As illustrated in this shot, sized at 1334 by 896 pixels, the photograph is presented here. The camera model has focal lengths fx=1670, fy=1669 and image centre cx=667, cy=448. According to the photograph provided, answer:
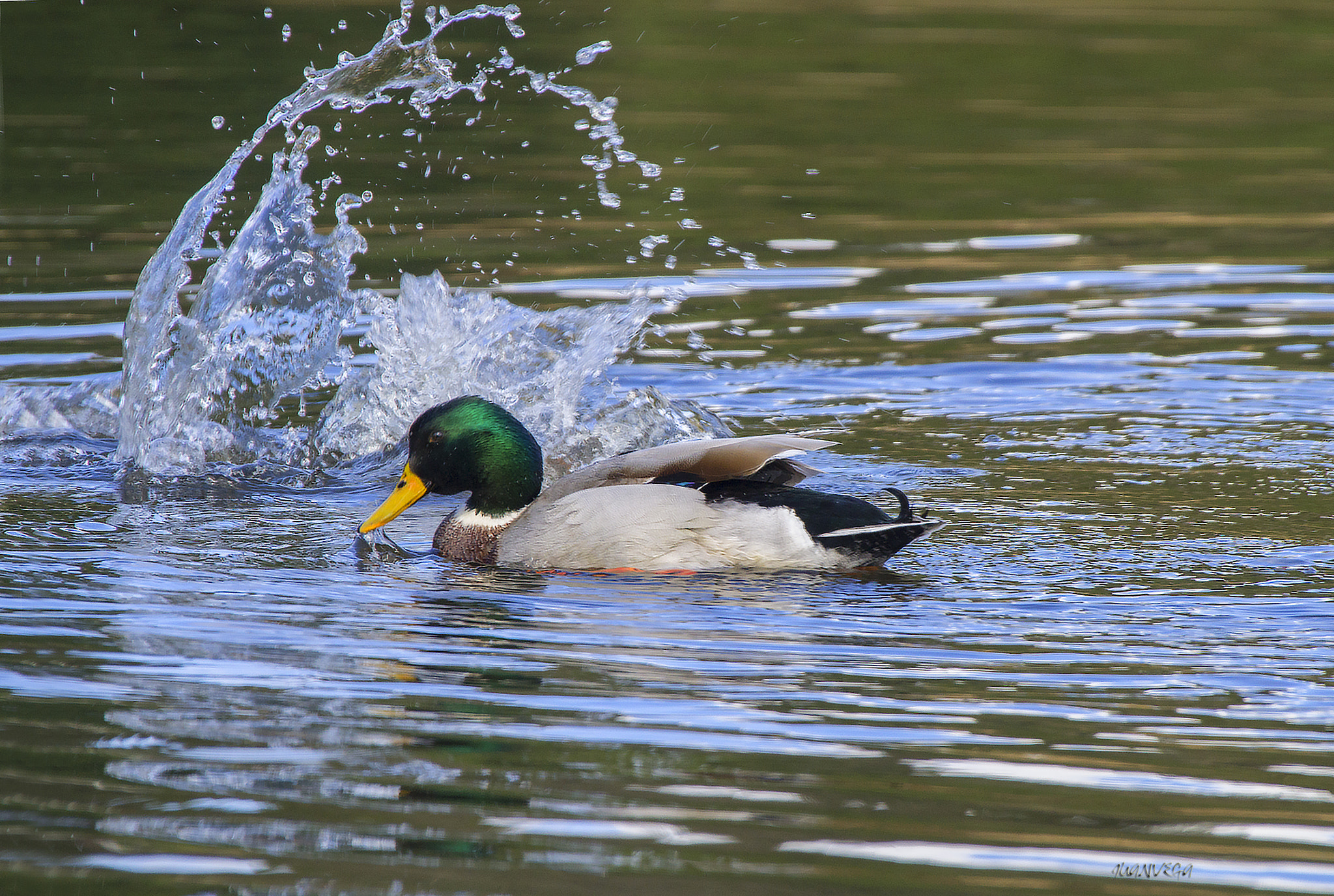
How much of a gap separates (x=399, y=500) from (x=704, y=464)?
118 centimetres

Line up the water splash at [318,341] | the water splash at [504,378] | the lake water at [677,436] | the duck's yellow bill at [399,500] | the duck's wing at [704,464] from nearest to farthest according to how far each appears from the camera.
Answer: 1. the lake water at [677,436]
2. the duck's wing at [704,464]
3. the duck's yellow bill at [399,500]
4. the water splash at [318,341]
5. the water splash at [504,378]

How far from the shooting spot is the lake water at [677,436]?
343 centimetres

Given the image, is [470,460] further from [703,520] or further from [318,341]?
[318,341]

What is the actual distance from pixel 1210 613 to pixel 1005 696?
95cm

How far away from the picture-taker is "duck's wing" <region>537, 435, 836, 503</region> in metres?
5.27

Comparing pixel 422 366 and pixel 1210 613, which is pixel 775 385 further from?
pixel 1210 613

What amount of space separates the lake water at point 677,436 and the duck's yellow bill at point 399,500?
0.13 meters

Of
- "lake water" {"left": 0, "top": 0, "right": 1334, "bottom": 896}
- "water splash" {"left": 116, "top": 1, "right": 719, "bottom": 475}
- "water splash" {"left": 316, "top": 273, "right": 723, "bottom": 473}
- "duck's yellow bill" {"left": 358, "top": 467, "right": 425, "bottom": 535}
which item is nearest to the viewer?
"lake water" {"left": 0, "top": 0, "right": 1334, "bottom": 896}

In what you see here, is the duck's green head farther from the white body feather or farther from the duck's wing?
the white body feather

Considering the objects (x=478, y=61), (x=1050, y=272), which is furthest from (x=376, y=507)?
(x=478, y=61)

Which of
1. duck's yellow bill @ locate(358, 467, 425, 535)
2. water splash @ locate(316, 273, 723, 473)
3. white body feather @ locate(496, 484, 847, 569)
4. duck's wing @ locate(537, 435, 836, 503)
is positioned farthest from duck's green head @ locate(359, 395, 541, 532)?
water splash @ locate(316, 273, 723, 473)

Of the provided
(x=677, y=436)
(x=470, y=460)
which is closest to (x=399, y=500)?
(x=470, y=460)

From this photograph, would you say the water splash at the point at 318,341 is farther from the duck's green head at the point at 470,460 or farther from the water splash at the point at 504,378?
the duck's green head at the point at 470,460

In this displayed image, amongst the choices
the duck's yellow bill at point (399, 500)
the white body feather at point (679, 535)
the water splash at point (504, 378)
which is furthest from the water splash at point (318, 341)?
the white body feather at point (679, 535)
